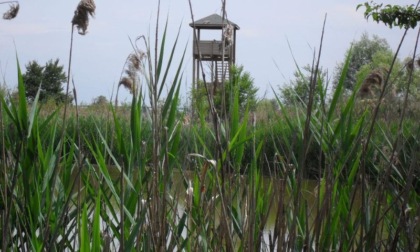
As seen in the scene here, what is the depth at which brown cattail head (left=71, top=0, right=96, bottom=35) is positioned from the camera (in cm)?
142

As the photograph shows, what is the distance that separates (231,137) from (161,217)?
36 centimetres

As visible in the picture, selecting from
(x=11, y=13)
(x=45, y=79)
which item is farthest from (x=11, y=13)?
(x=45, y=79)

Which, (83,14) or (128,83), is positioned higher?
(83,14)

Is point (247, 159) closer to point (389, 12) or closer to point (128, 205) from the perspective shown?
point (389, 12)

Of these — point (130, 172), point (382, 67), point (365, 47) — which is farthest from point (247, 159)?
point (365, 47)

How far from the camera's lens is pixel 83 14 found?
143cm

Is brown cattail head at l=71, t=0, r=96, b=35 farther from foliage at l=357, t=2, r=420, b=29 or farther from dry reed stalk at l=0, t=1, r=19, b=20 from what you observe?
foliage at l=357, t=2, r=420, b=29

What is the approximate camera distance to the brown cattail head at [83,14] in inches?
56.1

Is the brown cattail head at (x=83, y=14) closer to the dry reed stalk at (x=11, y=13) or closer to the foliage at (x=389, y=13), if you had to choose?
the dry reed stalk at (x=11, y=13)

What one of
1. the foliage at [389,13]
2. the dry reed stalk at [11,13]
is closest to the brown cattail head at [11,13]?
the dry reed stalk at [11,13]

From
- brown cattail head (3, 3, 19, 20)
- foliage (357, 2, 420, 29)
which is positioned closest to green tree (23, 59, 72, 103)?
brown cattail head (3, 3, 19, 20)

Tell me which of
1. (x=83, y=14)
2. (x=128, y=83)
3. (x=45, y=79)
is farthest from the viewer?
(x=45, y=79)

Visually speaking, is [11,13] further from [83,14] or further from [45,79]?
[45,79]

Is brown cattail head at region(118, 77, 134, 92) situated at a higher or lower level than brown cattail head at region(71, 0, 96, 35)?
lower
